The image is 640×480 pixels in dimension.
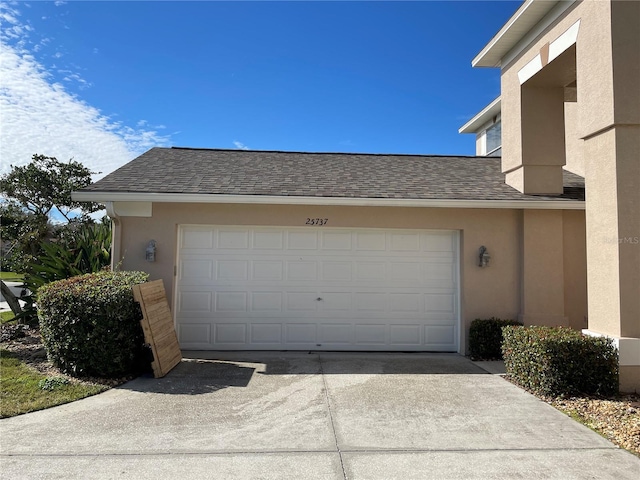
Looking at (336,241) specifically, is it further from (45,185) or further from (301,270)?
(45,185)

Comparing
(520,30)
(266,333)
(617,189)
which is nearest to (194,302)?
(266,333)

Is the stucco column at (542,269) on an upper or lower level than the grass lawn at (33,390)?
upper

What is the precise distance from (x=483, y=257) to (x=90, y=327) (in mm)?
6759

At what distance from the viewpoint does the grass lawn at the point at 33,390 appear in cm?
509

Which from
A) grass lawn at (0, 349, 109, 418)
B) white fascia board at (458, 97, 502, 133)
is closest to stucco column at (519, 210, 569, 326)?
white fascia board at (458, 97, 502, 133)

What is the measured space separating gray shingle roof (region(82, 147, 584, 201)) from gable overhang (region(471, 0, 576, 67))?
2.45 meters

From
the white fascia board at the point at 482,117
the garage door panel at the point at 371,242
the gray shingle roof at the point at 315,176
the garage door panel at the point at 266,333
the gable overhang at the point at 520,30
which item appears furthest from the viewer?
the white fascia board at the point at 482,117

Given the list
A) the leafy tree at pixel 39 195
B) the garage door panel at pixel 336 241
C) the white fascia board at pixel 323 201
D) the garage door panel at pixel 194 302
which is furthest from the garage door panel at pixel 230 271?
the leafy tree at pixel 39 195

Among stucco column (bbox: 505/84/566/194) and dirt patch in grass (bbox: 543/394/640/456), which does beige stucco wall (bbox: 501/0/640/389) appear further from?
stucco column (bbox: 505/84/566/194)

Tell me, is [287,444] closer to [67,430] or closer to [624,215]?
[67,430]

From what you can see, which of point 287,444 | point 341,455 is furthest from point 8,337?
point 341,455

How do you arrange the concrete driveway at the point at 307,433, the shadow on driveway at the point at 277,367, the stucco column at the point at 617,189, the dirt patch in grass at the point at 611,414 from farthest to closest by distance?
the shadow on driveway at the point at 277,367, the stucco column at the point at 617,189, the dirt patch in grass at the point at 611,414, the concrete driveway at the point at 307,433

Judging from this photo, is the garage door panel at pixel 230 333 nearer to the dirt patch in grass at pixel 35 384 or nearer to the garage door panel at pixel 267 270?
the garage door panel at pixel 267 270

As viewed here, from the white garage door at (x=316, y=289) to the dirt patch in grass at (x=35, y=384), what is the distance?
228cm
